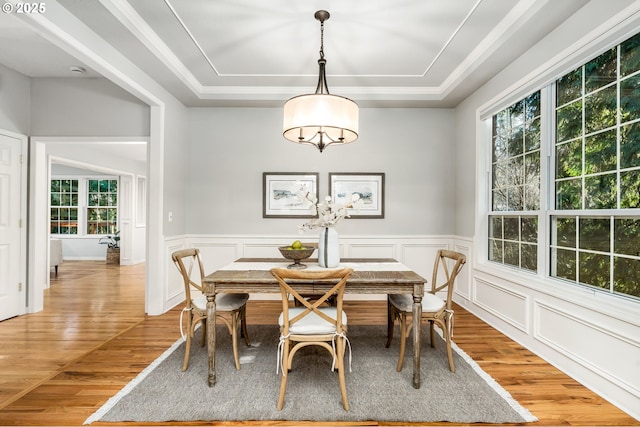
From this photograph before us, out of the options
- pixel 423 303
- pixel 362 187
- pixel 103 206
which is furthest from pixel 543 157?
pixel 103 206

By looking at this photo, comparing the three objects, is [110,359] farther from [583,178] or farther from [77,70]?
[583,178]

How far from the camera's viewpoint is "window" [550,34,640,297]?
198cm

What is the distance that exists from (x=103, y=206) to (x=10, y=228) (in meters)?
4.92

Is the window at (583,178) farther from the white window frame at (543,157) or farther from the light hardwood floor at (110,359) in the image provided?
the light hardwood floor at (110,359)

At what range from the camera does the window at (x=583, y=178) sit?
78.7 inches

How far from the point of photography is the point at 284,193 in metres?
4.31

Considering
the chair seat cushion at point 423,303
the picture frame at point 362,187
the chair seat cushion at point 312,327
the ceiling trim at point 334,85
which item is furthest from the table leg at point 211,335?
the picture frame at point 362,187

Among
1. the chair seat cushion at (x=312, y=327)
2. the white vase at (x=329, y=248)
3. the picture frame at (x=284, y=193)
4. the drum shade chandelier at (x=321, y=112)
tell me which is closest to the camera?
the chair seat cushion at (x=312, y=327)

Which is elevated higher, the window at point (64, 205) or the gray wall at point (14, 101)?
the gray wall at point (14, 101)

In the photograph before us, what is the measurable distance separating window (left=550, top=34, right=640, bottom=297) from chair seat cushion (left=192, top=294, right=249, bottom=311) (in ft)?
8.29

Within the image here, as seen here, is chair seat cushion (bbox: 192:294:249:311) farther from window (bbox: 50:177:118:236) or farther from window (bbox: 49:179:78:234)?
window (bbox: 49:179:78:234)

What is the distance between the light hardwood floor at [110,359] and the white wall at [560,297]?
131 millimetres

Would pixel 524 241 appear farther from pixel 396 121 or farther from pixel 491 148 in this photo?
pixel 396 121

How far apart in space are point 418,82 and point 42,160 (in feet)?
14.8
